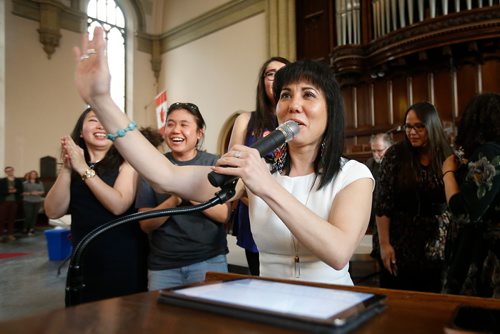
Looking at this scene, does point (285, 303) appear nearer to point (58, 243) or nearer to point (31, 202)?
point (58, 243)

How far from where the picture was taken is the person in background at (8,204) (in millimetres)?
7238

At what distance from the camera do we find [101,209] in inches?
68.1

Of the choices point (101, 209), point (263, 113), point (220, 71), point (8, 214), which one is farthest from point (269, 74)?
point (220, 71)

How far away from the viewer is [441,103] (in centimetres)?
586

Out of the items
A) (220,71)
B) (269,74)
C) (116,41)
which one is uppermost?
(116,41)

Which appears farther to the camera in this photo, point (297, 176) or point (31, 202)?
point (31, 202)

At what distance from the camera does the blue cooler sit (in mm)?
5016

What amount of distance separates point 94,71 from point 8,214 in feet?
24.7

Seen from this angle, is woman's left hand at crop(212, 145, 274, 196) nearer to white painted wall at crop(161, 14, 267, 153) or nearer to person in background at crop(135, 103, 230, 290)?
person in background at crop(135, 103, 230, 290)

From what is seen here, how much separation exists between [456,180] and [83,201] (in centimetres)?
161

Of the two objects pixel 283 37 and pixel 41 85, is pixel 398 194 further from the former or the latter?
pixel 41 85

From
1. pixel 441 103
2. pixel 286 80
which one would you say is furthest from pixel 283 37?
pixel 286 80

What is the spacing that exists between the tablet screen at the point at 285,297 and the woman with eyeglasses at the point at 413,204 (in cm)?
144

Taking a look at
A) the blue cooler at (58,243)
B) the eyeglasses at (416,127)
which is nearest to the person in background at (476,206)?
the eyeglasses at (416,127)
